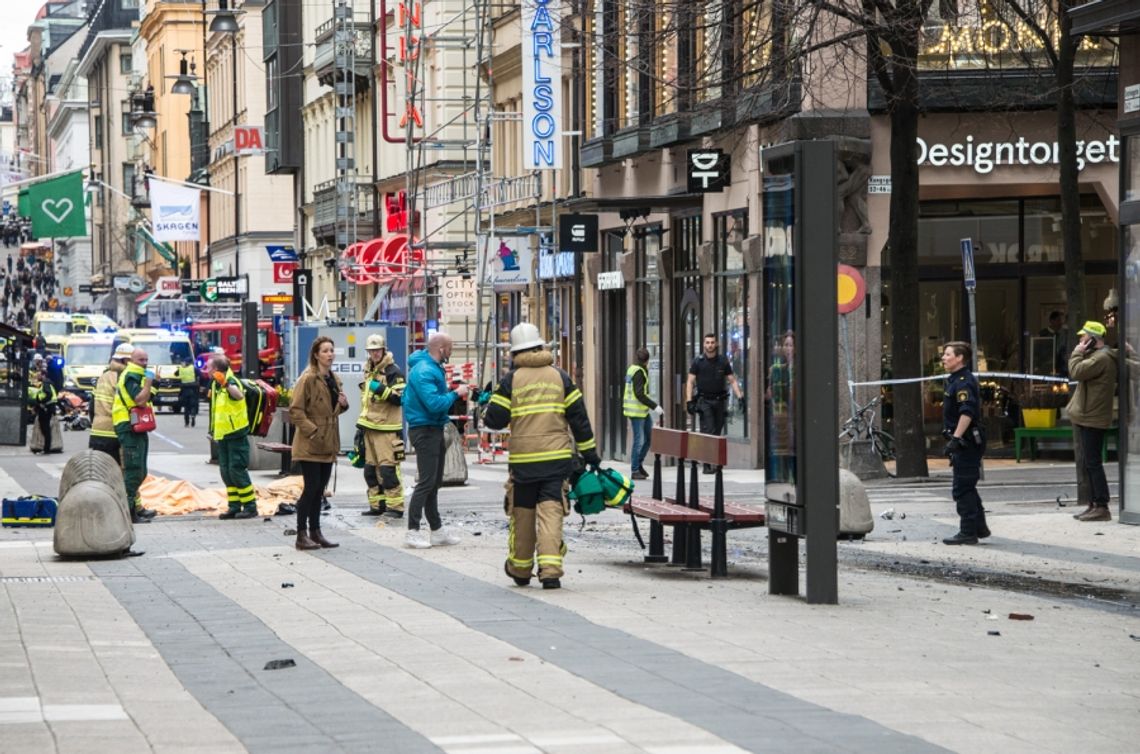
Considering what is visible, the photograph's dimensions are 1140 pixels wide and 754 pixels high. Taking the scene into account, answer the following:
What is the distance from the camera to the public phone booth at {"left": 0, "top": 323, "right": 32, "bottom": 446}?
135ft

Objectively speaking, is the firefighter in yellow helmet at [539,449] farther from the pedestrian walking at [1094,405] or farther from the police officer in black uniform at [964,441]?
the pedestrian walking at [1094,405]

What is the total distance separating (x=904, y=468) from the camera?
26.1 meters

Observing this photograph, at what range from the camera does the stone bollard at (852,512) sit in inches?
730

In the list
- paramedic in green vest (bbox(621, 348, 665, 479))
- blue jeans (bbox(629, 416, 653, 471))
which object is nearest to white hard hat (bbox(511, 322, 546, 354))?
paramedic in green vest (bbox(621, 348, 665, 479))

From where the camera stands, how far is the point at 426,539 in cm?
1794

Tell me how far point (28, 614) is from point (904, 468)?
578 inches

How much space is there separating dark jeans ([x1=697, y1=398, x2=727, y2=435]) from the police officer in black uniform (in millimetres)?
11390

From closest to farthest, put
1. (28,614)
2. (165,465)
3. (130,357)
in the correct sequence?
1. (28,614)
2. (130,357)
3. (165,465)

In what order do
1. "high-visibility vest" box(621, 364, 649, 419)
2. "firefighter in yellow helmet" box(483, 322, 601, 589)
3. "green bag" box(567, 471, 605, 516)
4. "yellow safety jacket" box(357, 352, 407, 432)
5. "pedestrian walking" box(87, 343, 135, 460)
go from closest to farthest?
"firefighter in yellow helmet" box(483, 322, 601, 589) < "green bag" box(567, 471, 605, 516) < "yellow safety jacket" box(357, 352, 407, 432) < "pedestrian walking" box(87, 343, 135, 460) < "high-visibility vest" box(621, 364, 649, 419)

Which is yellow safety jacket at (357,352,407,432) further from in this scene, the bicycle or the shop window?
the shop window

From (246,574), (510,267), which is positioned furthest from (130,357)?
(510,267)

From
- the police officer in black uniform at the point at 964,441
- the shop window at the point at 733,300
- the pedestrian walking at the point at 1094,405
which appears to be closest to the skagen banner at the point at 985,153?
the shop window at the point at 733,300

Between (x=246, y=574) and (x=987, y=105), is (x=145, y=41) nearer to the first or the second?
(x=987, y=105)

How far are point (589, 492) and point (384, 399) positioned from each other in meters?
6.84
